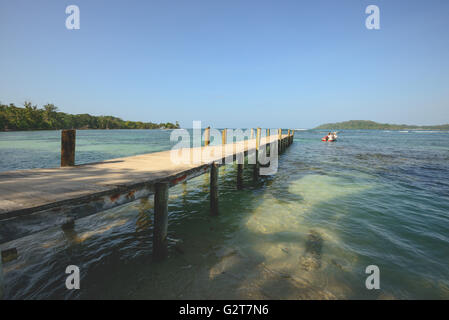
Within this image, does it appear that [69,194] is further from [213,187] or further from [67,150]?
[213,187]

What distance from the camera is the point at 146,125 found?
14838cm

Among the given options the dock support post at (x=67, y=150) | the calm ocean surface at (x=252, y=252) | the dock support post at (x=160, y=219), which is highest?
the dock support post at (x=67, y=150)

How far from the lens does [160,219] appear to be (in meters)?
4.23

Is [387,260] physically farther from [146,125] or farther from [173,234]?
[146,125]

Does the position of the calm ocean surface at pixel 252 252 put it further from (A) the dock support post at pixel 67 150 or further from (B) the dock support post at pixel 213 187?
(A) the dock support post at pixel 67 150

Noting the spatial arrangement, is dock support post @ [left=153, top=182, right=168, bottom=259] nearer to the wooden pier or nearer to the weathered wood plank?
the wooden pier

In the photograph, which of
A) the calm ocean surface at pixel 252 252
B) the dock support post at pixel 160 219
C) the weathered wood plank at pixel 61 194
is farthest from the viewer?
the dock support post at pixel 160 219

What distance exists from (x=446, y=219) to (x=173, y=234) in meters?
8.66

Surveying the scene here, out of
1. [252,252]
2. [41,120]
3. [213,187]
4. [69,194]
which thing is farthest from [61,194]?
Result: [41,120]

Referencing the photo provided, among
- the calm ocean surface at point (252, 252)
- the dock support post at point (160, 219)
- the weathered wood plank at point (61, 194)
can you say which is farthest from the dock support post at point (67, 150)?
the dock support post at point (160, 219)

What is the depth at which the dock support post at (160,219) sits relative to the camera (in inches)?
162

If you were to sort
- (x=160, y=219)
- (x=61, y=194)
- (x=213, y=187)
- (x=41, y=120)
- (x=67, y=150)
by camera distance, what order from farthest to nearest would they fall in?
1. (x=41, y=120)
2. (x=213, y=187)
3. (x=67, y=150)
4. (x=160, y=219)
5. (x=61, y=194)

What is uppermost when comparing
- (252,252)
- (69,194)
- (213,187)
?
(69,194)
